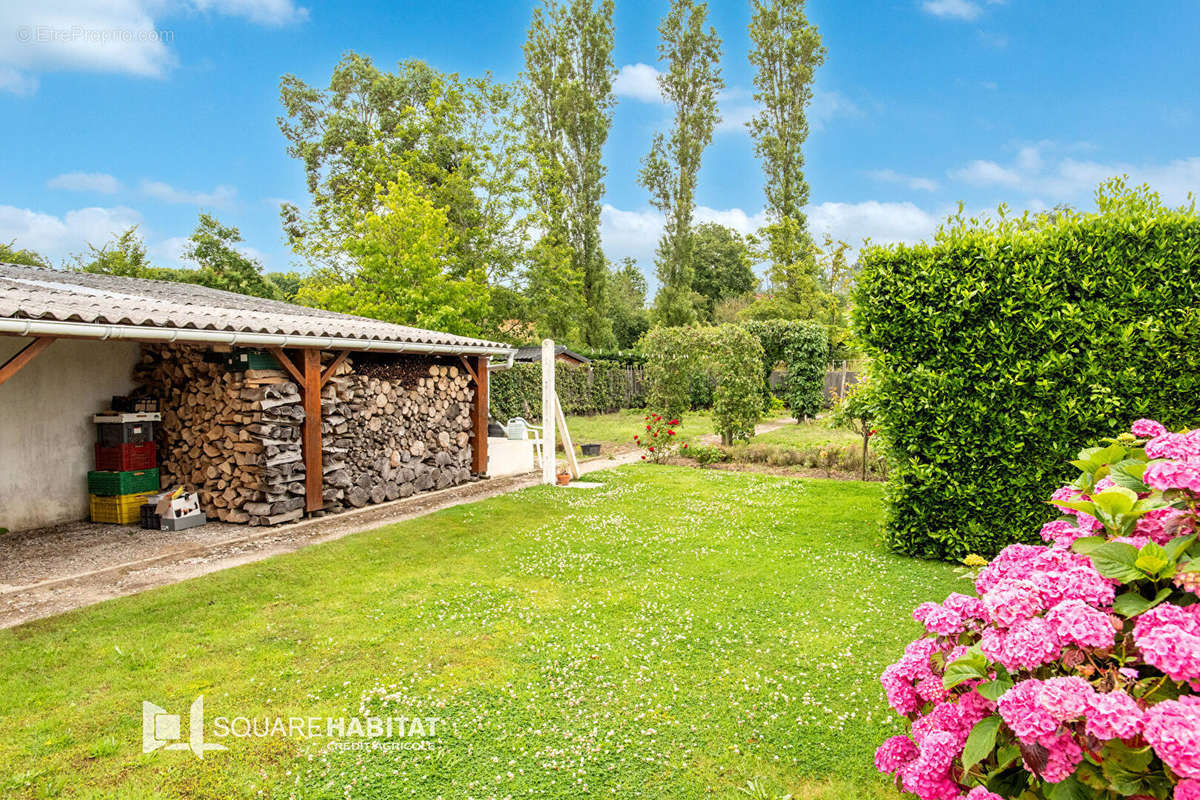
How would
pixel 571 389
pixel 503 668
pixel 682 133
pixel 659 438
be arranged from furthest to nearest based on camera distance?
pixel 682 133 < pixel 571 389 < pixel 659 438 < pixel 503 668

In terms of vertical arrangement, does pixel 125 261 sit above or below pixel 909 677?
above

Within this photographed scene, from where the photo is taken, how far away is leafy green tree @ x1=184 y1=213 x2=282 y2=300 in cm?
2417

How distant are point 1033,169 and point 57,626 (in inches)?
894

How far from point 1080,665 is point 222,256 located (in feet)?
94.9

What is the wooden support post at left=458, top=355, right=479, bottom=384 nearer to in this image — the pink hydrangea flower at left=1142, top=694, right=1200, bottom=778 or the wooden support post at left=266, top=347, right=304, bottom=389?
the wooden support post at left=266, top=347, right=304, bottom=389

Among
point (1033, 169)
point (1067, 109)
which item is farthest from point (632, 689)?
point (1033, 169)

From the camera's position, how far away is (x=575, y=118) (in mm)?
25016

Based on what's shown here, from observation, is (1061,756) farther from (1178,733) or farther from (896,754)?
(896,754)

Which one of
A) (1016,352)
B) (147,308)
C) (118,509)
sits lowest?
(118,509)

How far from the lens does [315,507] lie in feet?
24.4

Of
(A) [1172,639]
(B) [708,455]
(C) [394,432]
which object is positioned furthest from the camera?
(B) [708,455]

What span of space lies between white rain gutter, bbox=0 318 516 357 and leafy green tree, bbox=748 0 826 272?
21283 mm

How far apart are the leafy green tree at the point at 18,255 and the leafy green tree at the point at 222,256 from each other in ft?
15.5

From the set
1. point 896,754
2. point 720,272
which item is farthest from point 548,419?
point 720,272
